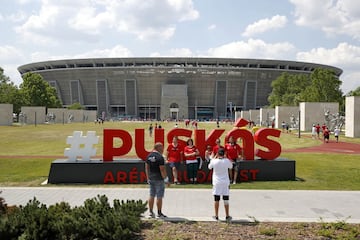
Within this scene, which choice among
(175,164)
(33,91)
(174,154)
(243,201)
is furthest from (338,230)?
(33,91)

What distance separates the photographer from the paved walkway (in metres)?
9.73

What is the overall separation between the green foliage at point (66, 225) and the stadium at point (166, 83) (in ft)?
413

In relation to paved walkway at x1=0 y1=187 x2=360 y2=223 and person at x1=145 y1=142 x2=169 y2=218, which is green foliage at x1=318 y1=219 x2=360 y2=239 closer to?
paved walkway at x1=0 y1=187 x2=360 y2=223

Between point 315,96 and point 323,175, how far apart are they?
5297 cm

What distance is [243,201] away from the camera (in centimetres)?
1155

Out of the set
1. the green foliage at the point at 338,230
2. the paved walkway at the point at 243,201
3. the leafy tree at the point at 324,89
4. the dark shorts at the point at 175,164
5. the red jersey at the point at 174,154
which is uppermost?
the leafy tree at the point at 324,89

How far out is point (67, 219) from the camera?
7.59 meters

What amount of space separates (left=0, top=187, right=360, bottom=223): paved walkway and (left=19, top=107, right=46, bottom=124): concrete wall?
207ft

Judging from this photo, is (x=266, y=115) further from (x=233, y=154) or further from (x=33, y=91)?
(x=233, y=154)

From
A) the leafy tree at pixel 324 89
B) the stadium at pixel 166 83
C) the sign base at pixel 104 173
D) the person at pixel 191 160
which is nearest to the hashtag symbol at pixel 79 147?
the sign base at pixel 104 173

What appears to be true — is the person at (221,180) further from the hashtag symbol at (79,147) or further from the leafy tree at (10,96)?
the leafy tree at (10,96)

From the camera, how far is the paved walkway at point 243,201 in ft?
31.9

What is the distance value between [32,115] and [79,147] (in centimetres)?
6367

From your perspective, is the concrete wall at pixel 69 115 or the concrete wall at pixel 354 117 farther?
the concrete wall at pixel 69 115
